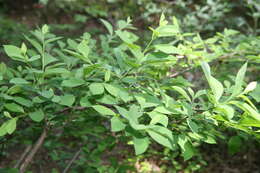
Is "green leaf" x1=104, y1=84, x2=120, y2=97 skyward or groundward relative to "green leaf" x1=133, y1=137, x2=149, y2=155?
skyward

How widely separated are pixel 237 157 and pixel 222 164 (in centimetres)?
21

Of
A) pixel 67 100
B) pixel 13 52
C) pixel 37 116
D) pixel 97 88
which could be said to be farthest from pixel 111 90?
pixel 13 52

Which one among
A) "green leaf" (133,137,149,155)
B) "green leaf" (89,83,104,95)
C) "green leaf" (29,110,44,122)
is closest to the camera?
"green leaf" (133,137,149,155)

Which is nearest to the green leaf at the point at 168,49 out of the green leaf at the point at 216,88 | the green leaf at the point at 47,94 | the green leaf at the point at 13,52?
the green leaf at the point at 216,88

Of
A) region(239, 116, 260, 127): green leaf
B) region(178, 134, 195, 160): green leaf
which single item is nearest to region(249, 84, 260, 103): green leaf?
region(239, 116, 260, 127): green leaf

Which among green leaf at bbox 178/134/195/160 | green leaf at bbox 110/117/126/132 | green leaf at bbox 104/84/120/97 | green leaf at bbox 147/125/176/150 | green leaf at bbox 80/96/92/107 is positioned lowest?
green leaf at bbox 178/134/195/160

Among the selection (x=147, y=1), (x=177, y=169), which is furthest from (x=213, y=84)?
(x=147, y=1)

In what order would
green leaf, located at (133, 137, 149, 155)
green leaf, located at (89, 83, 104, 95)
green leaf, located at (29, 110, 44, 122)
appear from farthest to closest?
green leaf, located at (29, 110, 44, 122) < green leaf, located at (89, 83, 104, 95) < green leaf, located at (133, 137, 149, 155)

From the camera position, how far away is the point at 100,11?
5570 millimetres

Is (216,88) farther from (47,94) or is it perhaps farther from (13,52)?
(13,52)

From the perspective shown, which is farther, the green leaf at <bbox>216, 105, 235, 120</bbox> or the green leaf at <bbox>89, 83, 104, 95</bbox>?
the green leaf at <bbox>89, 83, 104, 95</bbox>

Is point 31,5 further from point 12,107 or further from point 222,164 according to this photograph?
point 12,107

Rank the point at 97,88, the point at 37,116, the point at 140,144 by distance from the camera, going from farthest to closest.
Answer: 1. the point at 37,116
2. the point at 97,88
3. the point at 140,144

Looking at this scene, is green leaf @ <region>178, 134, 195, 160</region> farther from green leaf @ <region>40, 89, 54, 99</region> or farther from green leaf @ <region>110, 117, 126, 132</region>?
green leaf @ <region>40, 89, 54, 99</region>
